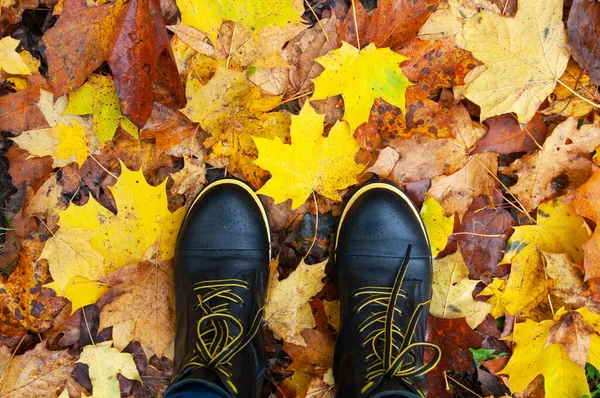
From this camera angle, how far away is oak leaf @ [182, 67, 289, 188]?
132cm

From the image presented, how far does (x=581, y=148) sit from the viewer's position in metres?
1.35

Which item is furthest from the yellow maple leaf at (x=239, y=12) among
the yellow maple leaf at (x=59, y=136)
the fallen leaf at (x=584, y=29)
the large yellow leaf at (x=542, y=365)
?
the large yellow leaf at (x=542, y=365)

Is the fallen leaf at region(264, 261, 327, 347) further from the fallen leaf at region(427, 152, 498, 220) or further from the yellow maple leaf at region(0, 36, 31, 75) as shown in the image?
the yellow maple leaf at region(0, 36, 31, 75)

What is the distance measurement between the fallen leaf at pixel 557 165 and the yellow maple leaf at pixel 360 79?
480 millimetres

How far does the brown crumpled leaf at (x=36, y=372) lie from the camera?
1451 mm

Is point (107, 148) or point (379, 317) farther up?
point (107, 148)

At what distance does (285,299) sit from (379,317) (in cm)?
32

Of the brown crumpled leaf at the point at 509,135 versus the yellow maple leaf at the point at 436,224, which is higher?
the brown crumpled leaf at the point at 509,135

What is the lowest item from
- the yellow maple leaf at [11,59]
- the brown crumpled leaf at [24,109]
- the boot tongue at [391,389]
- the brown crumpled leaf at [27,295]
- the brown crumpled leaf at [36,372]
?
the brown crumpled leaf at [36,372]

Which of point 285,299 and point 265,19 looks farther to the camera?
point 285,299

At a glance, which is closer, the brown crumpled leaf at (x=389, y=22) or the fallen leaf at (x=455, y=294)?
the brown crumpled leaf at (x=389, y=22)

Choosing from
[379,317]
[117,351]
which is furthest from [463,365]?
[117,351]

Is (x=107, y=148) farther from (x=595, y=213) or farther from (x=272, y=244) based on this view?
(x=595, y=213)

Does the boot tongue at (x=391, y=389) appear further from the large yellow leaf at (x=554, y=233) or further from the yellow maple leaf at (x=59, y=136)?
the yellow maple leaf at (x=59, y=136)
